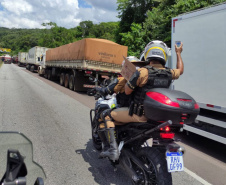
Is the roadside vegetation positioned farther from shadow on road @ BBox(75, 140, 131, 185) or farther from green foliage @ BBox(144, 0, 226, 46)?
shadow on road @ BBox(75, 140, 131, 185)

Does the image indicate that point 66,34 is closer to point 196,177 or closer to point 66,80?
point 66,80

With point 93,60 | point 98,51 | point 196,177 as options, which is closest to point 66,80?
point 93,60

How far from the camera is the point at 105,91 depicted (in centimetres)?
348

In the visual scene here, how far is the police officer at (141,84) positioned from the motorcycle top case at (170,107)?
0.21m

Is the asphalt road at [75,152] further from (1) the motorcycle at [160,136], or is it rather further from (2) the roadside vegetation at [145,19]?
(2) the roadside vegetation at [145,19]

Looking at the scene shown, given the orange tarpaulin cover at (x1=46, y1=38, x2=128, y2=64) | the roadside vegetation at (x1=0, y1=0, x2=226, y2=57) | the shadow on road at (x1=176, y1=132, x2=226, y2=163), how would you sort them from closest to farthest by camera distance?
1. the shadow on road at (x1=176, y1=132, x2=226, y2=163)
2. the roadside vegetation at (x1=0, y1=0, x2=226, y2=57)
3. the orange tarpaulin cover at (x1=46, y1=38, x2=128, y2=64)

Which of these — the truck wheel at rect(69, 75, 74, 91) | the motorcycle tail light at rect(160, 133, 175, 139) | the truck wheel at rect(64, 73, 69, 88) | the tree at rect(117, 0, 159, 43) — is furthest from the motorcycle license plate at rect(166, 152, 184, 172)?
the tree at rect(117, 0, 159, 43)

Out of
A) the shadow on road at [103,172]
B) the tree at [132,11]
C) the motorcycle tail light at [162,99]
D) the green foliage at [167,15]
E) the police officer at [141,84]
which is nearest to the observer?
the motorcycle tail light at [162,99]

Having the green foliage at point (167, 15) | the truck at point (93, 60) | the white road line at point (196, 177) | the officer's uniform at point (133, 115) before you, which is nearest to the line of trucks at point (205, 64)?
the white road line at point (196, 177)

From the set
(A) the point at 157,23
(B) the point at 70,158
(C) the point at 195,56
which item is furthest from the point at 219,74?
(A) the point at 157,23

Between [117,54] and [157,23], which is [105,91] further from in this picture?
[157,23]

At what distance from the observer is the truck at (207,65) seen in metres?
4.79

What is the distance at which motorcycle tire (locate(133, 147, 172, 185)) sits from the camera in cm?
259

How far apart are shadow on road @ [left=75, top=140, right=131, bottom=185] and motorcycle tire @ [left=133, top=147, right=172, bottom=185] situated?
0.78 metres
